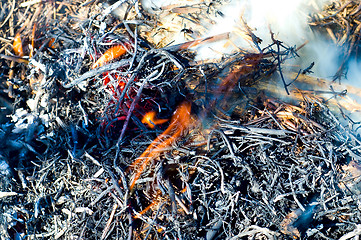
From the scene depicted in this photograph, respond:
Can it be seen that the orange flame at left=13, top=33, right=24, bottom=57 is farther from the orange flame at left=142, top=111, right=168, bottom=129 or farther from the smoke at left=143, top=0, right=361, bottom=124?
the orange flame at left=142, top=111, right=168, bottom=129

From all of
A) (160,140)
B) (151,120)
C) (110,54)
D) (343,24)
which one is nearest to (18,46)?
(110,54)

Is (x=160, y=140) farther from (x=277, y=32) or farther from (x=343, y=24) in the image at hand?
(x=343, y=24)

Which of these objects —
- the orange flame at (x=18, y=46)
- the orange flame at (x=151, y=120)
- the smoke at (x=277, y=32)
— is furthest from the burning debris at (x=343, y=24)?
the orange flame at (x=18, y=46)

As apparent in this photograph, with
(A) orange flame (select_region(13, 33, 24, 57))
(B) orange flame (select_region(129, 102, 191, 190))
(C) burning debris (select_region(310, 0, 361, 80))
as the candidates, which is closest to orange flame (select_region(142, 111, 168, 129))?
(B) orange flame (select_region(129, 102, 191, 190))

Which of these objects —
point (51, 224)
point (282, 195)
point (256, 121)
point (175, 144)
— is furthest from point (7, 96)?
point (282, 195)

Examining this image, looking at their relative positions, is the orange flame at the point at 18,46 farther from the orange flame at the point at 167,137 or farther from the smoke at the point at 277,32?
the orange flame at the point at 167,137

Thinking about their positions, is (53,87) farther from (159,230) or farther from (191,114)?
(159,230)
